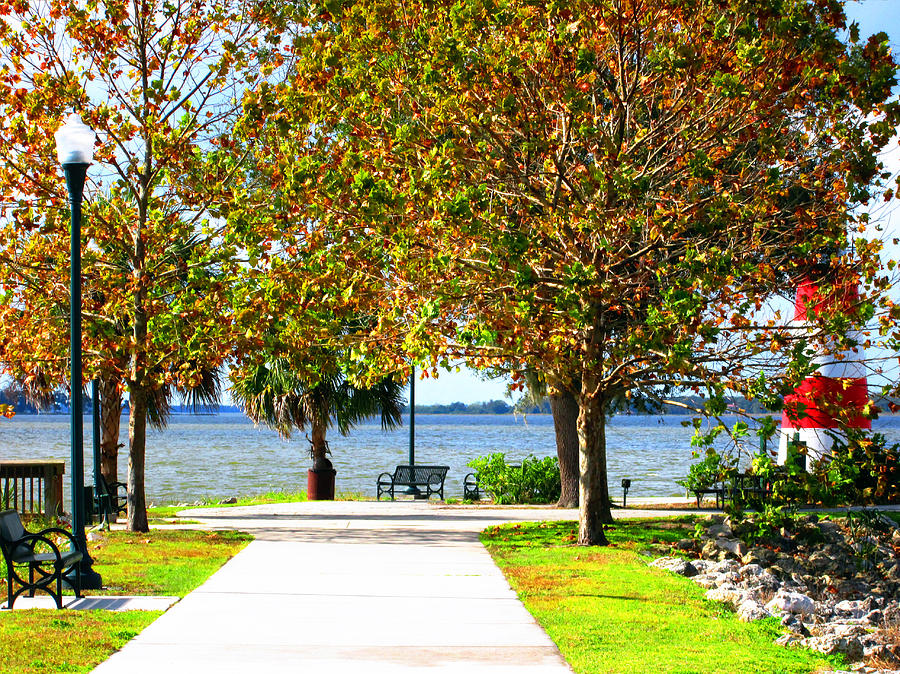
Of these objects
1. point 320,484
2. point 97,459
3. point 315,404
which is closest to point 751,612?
point 97,459

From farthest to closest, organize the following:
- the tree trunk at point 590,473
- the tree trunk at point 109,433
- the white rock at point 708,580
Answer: the tree trunk at point 109,433
the tree trunk at point 590,473
the white rock at point 708,580

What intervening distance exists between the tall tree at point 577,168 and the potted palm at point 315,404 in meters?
9.06

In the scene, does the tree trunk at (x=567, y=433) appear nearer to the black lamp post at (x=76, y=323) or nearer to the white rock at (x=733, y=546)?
the white rock at (x=733, y=546)

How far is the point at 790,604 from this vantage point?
9.43 m

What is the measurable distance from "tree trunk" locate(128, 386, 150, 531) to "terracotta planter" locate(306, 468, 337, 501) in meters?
8.05

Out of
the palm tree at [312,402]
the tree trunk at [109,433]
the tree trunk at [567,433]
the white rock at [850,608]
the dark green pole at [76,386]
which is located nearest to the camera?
the dark green pole at [76,386]

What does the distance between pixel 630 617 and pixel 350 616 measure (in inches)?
96.3

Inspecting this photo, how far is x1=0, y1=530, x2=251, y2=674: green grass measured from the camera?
6.78 metres

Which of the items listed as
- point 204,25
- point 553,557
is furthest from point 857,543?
point 204,25

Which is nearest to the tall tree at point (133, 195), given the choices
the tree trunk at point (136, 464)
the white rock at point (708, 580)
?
the tree trunk at point (136, 464)

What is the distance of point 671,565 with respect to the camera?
11.4 metres

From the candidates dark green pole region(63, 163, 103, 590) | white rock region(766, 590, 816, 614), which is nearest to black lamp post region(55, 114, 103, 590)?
dark green pole region(63, 163, 103, 590)

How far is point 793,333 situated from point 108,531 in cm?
1013

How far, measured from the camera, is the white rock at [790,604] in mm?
9242
